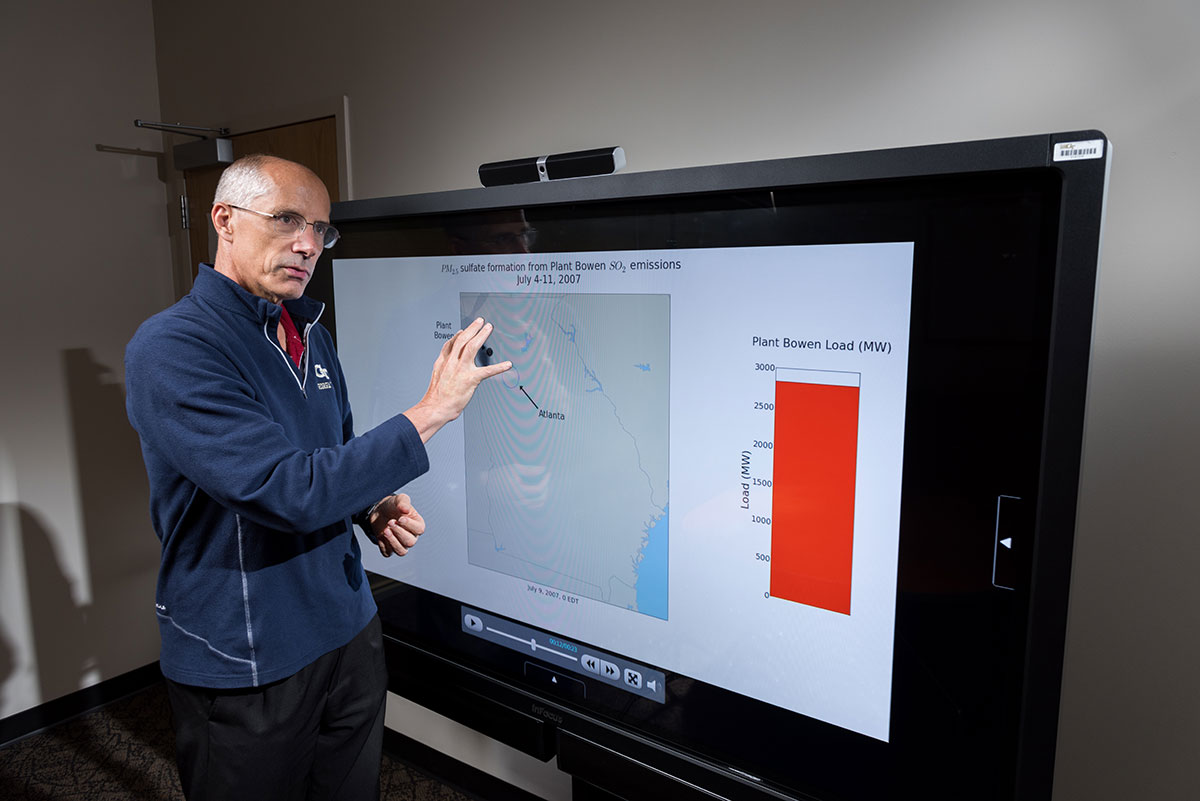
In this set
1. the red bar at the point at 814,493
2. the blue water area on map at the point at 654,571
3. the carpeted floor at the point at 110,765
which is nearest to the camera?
the red bar at the point at 814,493

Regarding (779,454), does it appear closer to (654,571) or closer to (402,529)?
(654,571)

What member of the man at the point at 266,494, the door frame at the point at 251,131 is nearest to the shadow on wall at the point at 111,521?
the door frame at the point at 251,131

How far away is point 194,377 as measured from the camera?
1.04 metres

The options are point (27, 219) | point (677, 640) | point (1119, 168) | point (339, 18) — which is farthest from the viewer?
point (27, 219)

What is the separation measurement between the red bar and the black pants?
0.87 meters

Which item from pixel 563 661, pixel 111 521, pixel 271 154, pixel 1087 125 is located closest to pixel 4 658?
pixel 111 521

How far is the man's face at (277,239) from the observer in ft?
3.85

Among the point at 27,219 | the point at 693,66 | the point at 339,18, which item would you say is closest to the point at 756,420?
the point at 693,66

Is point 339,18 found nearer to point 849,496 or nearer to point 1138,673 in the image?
point 849,496

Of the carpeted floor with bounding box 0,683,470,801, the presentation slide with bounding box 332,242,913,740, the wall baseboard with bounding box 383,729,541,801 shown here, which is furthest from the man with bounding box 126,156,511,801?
the carpeted floor with bounding box 0,683,470,801

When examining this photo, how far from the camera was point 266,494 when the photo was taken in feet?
3.25

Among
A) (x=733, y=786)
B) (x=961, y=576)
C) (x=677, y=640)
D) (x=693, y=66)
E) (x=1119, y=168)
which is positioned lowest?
(x=733, y=786)

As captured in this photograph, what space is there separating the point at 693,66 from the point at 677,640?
119 cm

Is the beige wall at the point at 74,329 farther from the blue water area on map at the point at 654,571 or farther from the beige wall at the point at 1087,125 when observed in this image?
the blue water area on map at the point at 654,571
